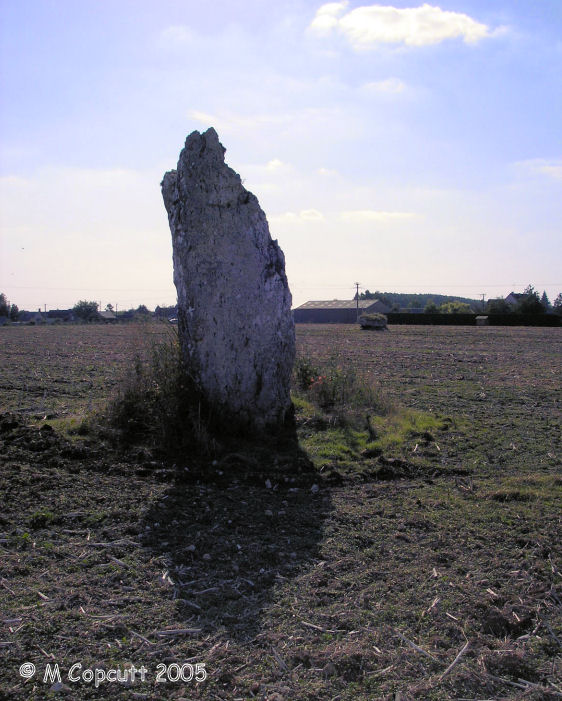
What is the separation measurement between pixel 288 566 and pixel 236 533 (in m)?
0.69

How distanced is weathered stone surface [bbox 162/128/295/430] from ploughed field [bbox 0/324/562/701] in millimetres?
850

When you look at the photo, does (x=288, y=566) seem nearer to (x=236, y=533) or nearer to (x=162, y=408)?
(x=236, y=533)

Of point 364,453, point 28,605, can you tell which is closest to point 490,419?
point 364,453

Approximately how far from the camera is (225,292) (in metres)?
7.17

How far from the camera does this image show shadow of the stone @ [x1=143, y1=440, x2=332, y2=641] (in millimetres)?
3621

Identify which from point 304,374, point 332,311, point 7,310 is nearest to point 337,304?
point 332,311

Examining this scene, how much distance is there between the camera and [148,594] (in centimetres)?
371

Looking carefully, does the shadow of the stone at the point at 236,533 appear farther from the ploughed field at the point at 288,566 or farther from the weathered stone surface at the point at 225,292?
the weathered stone surface at the point at 225,292

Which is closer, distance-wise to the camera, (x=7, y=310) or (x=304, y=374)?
(x=304, y=374)

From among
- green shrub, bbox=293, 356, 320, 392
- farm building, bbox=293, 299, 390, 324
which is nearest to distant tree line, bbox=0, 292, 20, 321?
farm building, bbox=293, 299, 390, 324

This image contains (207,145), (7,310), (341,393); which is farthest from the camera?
(7,310)

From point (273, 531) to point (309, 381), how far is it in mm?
5139

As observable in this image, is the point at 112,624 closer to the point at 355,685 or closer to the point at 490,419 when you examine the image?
the point at 355,685

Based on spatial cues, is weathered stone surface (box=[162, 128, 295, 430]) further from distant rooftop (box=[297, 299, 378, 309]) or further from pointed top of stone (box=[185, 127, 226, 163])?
distant rooftop (box=[297, 299, 378, 309])
